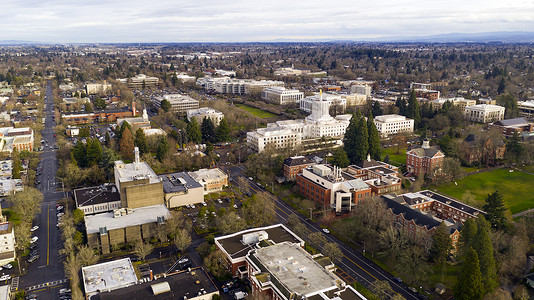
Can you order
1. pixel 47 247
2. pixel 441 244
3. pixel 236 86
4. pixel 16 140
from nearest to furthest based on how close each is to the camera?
pixel 441 244 → pixel 47 247 → pixel 16 140 → pixel 236 86

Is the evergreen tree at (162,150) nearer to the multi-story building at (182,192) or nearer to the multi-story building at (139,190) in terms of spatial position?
the multi-story building at (182,192)

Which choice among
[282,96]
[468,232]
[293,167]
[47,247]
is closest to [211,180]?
[293,167]

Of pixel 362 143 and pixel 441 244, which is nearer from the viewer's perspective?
pixel 441 244

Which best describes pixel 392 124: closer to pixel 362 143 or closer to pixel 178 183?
pixel 362 143

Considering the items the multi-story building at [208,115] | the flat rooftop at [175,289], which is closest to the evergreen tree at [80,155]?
the multi-story building at [208,115]

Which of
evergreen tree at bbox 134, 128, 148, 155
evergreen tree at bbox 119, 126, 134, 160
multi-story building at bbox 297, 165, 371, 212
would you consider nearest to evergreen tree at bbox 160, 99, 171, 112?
evergreen tree at bbox 119, 126, 134, 160
